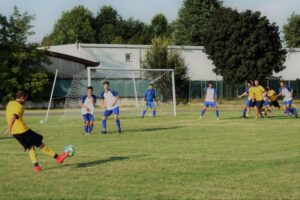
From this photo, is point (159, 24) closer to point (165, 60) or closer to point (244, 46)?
point (244, 46)

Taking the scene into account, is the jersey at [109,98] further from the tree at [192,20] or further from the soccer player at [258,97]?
the tree at [192,20]

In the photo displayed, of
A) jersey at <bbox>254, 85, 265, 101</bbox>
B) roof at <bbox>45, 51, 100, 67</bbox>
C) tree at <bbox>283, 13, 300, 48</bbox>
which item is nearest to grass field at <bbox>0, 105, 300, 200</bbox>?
jersey at <bbox>254, 85, 265, 101</bbox>

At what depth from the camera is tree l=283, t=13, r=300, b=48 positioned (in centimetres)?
8662

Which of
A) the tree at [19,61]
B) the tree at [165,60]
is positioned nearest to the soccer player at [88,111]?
the tree at [19,61]

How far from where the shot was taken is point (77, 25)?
100 m

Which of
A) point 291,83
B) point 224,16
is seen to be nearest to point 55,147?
point 224,16

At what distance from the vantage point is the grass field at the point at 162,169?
30.5ft

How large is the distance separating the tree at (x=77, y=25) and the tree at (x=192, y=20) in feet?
66.4

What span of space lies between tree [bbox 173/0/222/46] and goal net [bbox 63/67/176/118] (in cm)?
2924

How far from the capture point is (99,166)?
12.4 m

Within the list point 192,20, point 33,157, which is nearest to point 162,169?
point 33,157

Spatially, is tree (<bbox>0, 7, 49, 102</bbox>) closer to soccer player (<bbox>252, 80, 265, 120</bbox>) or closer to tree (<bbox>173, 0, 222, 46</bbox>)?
soccer player (<bbox>252, 80, 265, 120</bbox>)

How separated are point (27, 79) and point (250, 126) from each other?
2867 cm

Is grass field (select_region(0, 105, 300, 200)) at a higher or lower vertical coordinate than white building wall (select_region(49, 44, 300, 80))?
lower
